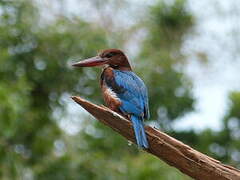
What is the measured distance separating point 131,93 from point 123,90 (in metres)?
0.07

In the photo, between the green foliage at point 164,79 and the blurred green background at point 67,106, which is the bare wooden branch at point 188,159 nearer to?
the blurred green background at point 67,106

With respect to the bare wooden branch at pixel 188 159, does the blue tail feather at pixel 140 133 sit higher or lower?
higher

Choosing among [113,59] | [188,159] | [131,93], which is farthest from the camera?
[113,59]

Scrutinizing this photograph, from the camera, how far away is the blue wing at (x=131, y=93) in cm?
514

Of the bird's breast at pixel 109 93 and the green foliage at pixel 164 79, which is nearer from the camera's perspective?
the bird's breast at pixel 109 93

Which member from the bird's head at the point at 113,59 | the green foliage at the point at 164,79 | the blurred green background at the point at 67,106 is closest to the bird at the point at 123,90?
the bird's head at the point at 113,59

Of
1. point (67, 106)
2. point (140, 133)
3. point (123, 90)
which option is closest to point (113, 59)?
point (123, 90)

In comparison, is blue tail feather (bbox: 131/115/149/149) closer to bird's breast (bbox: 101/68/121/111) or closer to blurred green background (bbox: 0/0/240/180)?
bird's breast (bbox: 101/68/121/111)

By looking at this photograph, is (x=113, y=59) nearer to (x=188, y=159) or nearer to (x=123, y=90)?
(x=123, y=90)

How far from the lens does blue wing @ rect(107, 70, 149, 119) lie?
5.14 metres

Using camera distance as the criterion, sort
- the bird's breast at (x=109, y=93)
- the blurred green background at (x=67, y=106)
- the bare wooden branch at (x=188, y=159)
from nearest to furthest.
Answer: the bare wooden branch at (x=188, y=159) → the bird's breast at (x=109, y=93) → the blurred green background at (x=67, y=106)

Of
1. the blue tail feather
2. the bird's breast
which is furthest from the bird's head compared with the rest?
the blue tail feather

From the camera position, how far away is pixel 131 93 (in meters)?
5.31

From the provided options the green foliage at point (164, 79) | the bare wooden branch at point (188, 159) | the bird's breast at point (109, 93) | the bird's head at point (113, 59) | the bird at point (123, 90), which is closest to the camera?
the bare wooden branch at point (188, 159)
